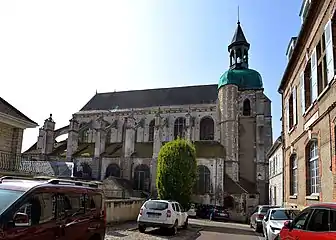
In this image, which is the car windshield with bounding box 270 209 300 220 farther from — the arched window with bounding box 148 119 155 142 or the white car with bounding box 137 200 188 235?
the arched window with bounding box 148 119 155 142

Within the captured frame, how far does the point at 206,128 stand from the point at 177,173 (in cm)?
1875

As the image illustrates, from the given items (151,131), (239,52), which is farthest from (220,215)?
(239,52)

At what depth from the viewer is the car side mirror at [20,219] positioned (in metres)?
4.88

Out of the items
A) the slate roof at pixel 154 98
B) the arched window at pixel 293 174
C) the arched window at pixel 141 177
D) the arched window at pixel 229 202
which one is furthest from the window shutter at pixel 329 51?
the slate roof at pixel 154 98

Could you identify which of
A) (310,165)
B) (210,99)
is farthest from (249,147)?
(310,165)

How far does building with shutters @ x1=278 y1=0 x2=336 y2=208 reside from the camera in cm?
1151

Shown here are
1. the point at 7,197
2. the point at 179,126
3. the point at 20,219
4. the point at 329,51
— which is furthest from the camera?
the point at 179,126

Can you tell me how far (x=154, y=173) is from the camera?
42.0 meters

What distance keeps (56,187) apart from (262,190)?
1560 inches

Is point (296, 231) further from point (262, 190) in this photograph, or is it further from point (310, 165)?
point (262, 190)

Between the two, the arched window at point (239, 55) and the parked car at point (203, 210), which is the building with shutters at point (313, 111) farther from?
the arched window at point (239, 55)

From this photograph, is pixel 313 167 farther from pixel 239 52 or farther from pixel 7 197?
pixel 239 52

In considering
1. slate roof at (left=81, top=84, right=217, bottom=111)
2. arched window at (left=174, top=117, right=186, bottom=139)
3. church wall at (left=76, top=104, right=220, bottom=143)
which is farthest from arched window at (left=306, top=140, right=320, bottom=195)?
slate roof at (left=81, top=84, right=217, bottom=111)

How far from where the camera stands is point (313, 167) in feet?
47.9
